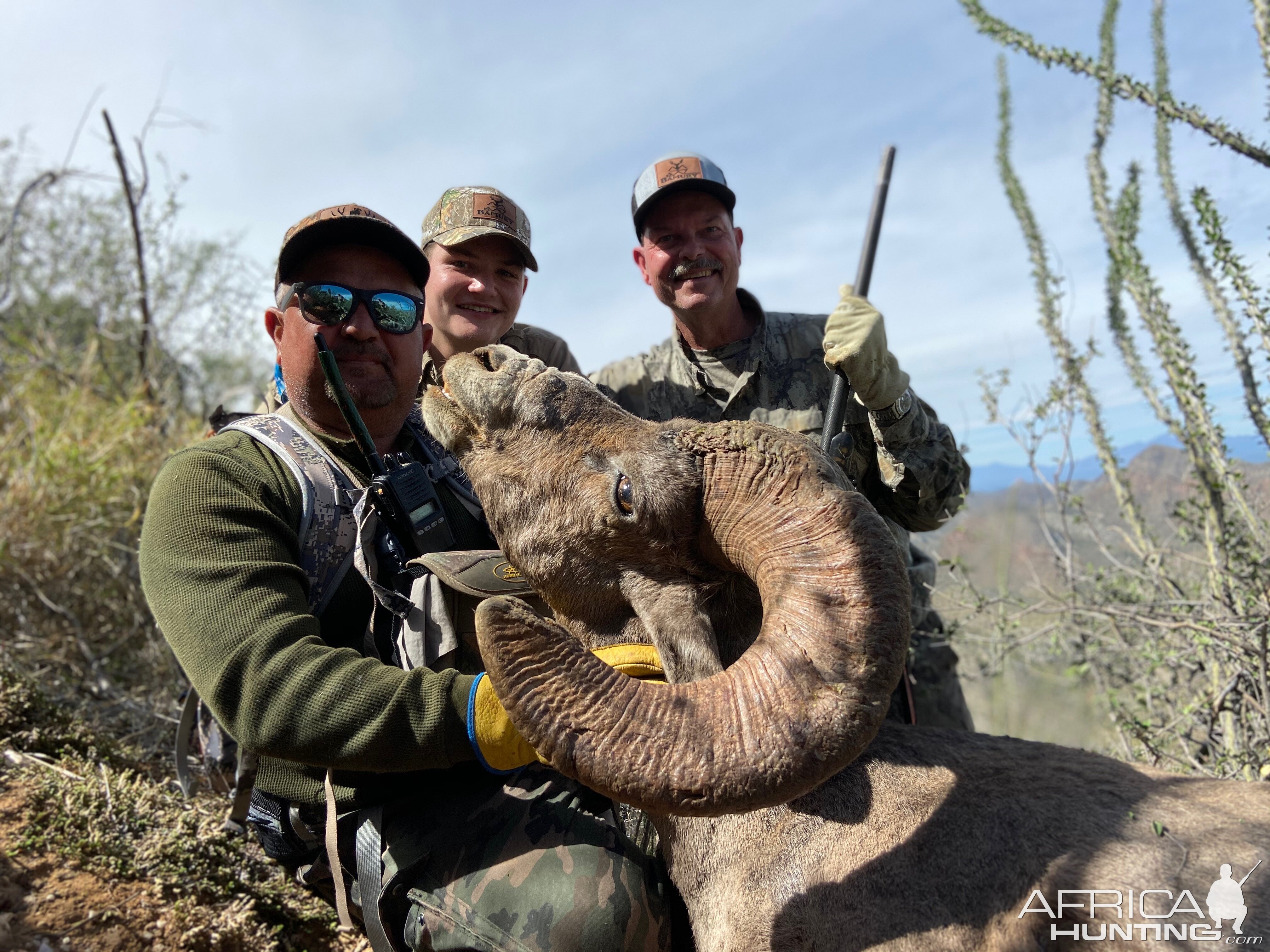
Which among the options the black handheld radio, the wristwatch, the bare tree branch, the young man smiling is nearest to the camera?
the black handheld radio

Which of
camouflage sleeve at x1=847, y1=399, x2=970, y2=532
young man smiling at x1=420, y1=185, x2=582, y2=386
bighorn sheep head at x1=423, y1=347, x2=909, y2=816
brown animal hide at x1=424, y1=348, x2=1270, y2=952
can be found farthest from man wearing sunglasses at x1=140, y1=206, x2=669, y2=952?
camouflage sleeve at x1=847, y1=399, x2=970, y2=532

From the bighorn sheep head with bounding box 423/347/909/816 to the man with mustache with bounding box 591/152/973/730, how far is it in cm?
198

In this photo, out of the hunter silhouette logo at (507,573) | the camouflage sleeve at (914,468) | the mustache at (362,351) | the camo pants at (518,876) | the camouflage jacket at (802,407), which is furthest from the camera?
the camouflage jacket at (802,407)

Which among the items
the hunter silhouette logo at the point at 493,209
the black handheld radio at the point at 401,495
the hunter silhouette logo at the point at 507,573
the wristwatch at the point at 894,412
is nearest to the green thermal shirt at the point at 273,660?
the black handheld radio at the point at 401,495

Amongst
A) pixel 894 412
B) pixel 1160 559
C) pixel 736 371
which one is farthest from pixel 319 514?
pixel 1160 559

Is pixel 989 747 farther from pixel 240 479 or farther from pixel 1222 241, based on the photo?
pixel 1222 241

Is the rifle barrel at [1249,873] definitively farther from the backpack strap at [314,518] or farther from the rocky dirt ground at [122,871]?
the rocky dirt ground at [122,871]

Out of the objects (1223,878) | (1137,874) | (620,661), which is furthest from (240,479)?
(1223,878)

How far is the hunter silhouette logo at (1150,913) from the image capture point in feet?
7.27

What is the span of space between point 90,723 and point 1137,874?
235 inches

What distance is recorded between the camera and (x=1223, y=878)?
2291mm

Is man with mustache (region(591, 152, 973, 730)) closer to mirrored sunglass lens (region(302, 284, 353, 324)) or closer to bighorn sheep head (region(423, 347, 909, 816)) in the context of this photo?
bighorn sheep head (region(423, 347, 909, 816))

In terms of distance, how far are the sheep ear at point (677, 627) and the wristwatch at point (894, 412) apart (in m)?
1.89

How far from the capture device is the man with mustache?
15.4 ft
